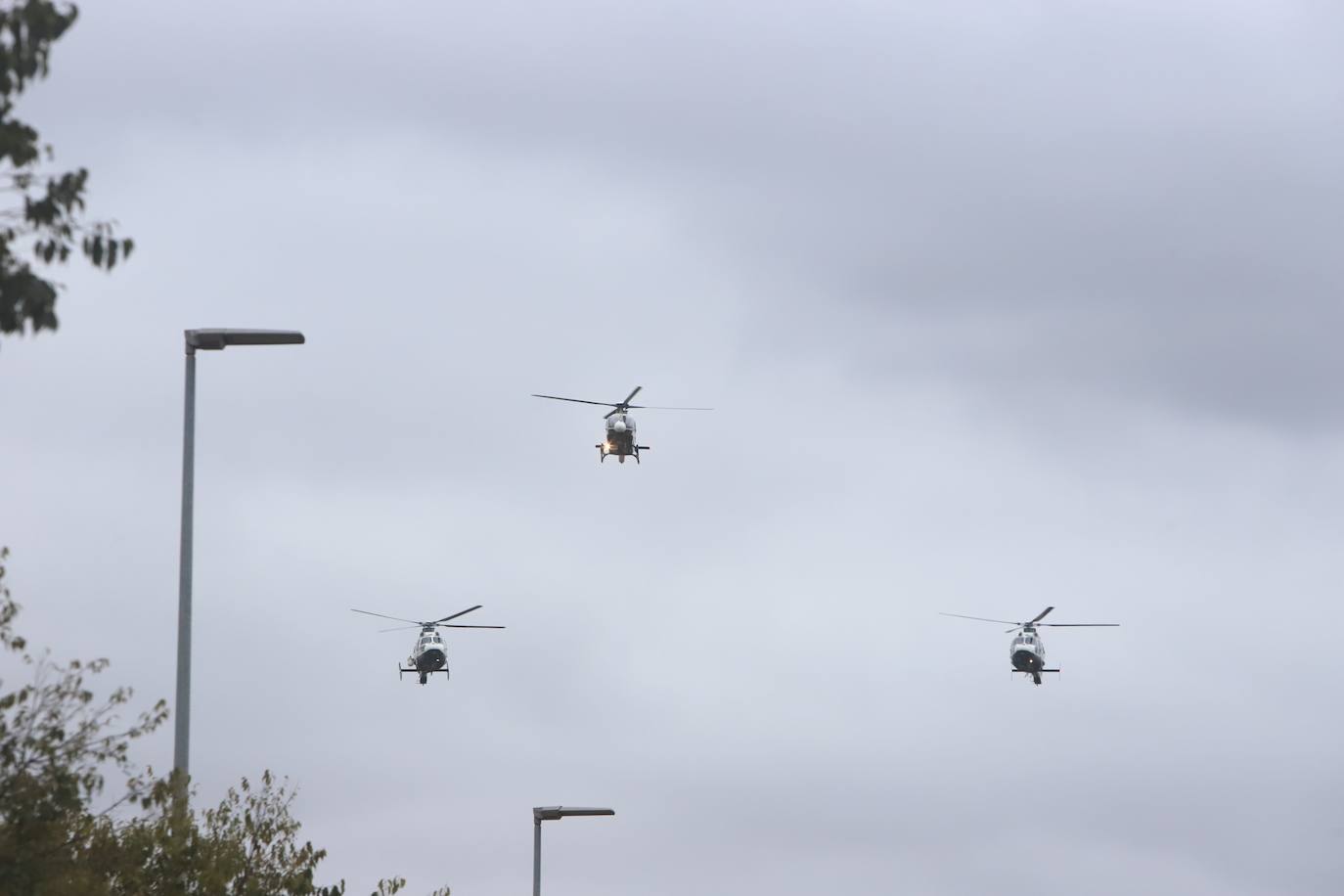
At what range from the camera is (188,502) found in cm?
2711

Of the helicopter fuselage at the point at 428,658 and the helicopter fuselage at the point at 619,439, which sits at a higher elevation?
the helicopter fuselage at the point at 619,439

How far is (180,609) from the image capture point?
26.8m

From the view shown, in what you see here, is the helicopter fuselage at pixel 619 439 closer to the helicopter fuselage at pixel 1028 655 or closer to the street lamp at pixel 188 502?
the helicopter fuselage at pixel 1028 655

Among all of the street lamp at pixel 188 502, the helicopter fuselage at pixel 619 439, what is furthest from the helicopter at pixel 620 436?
the street lamp at pixel 188 502

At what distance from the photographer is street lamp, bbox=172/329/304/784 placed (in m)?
26.7

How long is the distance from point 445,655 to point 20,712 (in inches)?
2102

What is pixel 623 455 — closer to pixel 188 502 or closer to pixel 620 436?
pixel 620 436

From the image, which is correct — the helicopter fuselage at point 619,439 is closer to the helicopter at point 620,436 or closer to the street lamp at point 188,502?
the helicopter at point 620,436

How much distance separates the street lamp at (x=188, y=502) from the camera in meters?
26.7

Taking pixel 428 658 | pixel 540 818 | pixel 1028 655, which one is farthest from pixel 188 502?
pixel 1028 655

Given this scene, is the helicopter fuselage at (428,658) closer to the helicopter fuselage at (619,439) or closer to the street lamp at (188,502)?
the helicopter fuselage at (619,439)

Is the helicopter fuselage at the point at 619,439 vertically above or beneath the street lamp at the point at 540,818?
above

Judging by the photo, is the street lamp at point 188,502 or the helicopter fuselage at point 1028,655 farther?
the helicopter fuselage at point 1028,655

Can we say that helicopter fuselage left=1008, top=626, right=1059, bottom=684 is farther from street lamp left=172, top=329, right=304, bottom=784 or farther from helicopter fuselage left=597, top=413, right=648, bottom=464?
street lamp left=172, top=329, right=304, bottom=784
